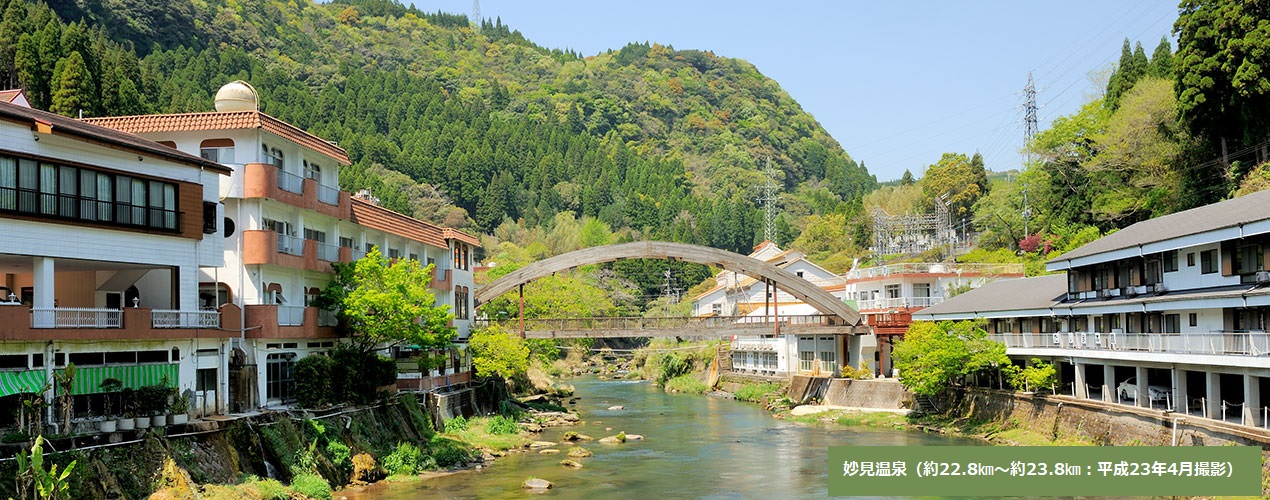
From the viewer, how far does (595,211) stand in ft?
504

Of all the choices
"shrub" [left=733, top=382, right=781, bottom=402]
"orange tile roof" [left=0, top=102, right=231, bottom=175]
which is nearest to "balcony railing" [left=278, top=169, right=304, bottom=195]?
"orange tile roof" [left=0, top=102, right=231, bottom=175]

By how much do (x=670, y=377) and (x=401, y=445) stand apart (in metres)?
48.6

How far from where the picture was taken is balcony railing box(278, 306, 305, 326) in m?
32.4

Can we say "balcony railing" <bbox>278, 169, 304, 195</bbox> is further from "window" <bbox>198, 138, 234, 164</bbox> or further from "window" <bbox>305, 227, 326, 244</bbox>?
"window" <bbox>305, 227, 326, 244</bbox>

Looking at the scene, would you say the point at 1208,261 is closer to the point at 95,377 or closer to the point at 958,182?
the point at 95,377

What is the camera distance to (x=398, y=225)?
43844 mm

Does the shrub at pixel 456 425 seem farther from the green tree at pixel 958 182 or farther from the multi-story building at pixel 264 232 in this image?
the green tree at pixel 958 182

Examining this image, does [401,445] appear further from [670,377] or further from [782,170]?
[782,170]

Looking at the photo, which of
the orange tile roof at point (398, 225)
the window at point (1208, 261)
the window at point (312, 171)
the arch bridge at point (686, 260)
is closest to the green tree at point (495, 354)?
the arch bridge at point (686, 260)

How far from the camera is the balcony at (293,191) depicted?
1254 inches

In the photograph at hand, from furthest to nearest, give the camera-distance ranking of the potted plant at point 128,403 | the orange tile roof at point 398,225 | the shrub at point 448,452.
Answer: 1. the orange tile roof at point 398,225
2. the shrub at point 448,452
3. the potted plant at point 128,403

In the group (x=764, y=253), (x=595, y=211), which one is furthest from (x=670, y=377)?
(x=595, y=211)

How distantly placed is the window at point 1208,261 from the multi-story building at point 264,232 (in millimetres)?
27395

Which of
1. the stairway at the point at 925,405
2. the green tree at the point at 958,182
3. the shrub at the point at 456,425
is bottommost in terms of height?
the stairway at the point at 925,405
